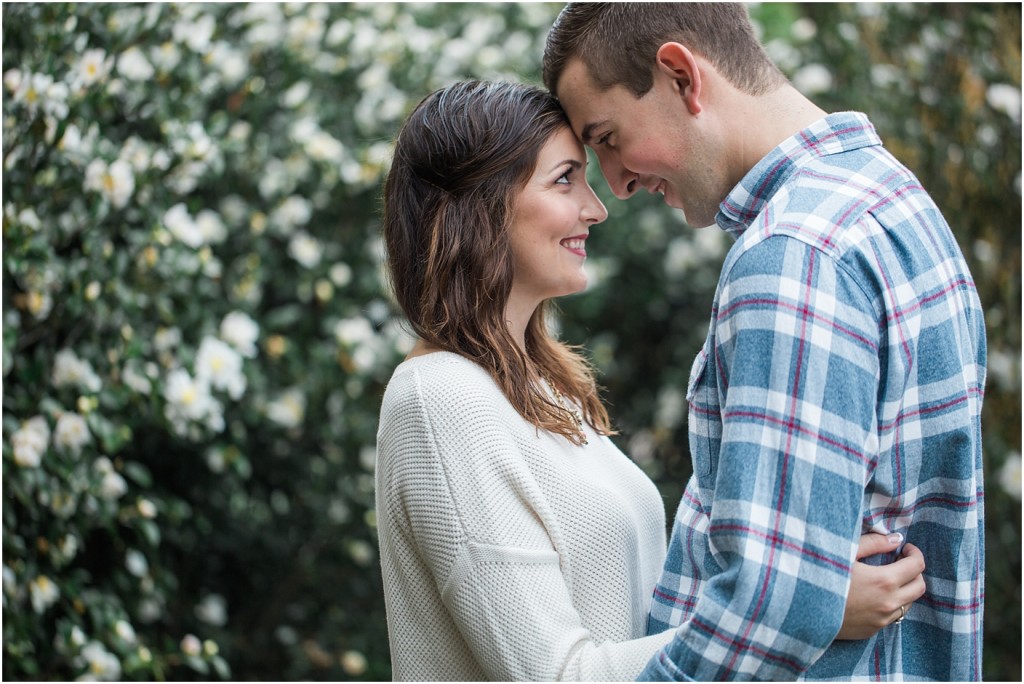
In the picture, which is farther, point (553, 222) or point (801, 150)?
point (553, 222)

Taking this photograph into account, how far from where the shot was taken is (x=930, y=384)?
1.33 meters

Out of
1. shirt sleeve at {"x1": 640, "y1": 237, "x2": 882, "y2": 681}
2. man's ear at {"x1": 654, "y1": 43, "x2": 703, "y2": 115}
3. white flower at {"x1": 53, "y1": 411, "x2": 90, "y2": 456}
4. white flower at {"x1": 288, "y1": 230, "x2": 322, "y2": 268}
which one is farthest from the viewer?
white flower at {"x1": 288, "y1": 230, "x2": 322, "y2": 268}

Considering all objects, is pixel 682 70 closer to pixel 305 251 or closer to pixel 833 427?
pixel 833 427

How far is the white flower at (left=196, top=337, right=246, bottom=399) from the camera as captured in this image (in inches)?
102

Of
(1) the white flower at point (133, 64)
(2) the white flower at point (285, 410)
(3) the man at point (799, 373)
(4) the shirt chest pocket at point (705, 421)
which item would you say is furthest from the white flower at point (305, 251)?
(4) the shirt chest pocket at point (705, 421)

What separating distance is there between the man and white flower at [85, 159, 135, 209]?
1.30 metres

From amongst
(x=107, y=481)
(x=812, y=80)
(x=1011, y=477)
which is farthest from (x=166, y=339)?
(x=1011, y=477)

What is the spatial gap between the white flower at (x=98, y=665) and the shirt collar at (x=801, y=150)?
1.70 metres

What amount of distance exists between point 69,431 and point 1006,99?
9.67 ft

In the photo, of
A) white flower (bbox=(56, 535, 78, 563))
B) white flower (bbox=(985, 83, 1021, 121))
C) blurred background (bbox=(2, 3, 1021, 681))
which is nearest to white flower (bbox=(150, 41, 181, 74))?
blurred background (bbox=(2, 3, 1021, 681))

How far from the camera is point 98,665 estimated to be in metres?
2.25

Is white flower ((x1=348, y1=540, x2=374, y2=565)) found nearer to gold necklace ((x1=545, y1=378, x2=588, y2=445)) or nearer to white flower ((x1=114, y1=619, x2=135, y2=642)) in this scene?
white flower ((x1=114, y1=619, x2=135, y2=642))

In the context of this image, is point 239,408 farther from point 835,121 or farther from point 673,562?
point 835,121

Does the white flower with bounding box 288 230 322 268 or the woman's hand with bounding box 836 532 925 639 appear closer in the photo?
the woman's hand with bounding box 836 532 925 639
